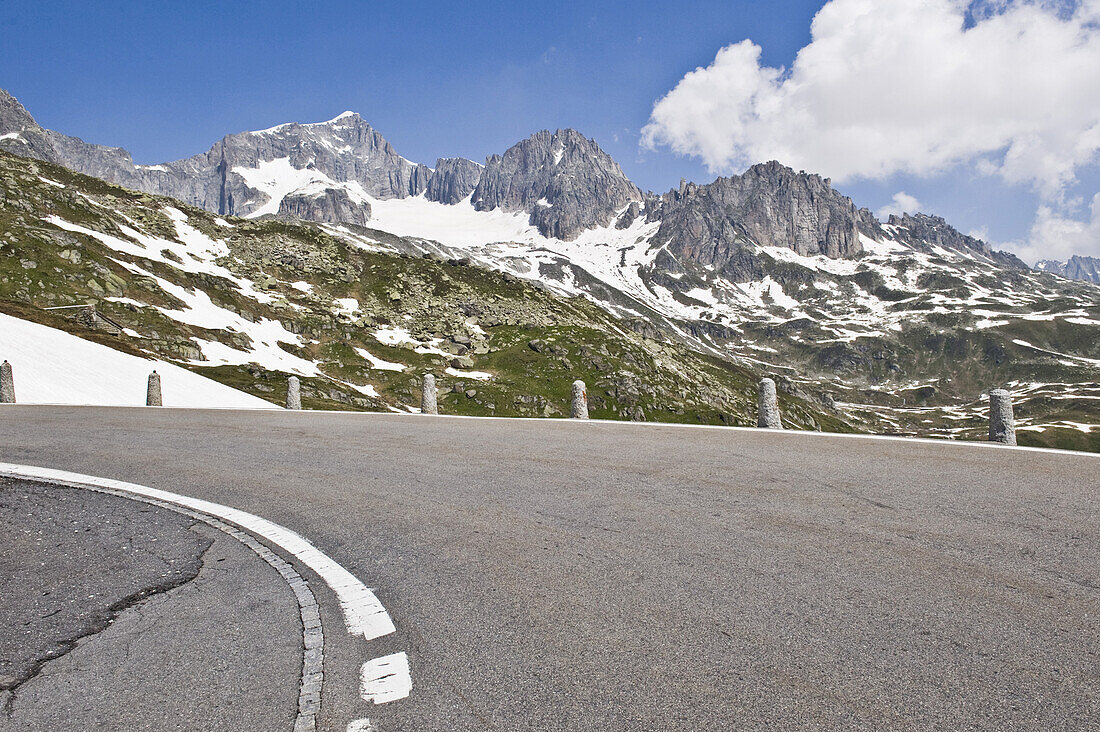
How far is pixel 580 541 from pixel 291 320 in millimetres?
109633

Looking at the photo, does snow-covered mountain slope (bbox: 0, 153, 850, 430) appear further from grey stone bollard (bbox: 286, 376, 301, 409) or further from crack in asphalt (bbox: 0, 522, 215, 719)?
crack in asphalt (bbox: 0, 522, 215, 719)

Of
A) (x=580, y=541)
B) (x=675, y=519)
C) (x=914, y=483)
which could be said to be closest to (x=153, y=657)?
(x=580, y=541)

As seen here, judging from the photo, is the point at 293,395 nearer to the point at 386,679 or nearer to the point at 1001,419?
the point at 1001,419

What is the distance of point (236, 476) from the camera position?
10.7m

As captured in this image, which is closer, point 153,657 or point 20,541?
point 153,657

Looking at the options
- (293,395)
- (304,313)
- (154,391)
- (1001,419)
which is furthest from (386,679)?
(304,313)

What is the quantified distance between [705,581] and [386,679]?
290 centimetres

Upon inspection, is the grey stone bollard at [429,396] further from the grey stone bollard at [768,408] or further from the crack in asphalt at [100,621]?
the crack in asphalt at [100,621]

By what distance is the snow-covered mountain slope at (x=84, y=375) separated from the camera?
39188mm

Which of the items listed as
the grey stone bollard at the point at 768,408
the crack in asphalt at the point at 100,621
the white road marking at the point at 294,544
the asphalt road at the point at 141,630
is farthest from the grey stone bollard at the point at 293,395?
the crack in asphalt at the point at 100,621

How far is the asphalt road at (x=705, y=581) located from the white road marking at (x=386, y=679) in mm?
85

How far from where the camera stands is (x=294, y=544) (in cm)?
677

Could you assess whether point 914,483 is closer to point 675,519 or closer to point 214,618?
point 675,519

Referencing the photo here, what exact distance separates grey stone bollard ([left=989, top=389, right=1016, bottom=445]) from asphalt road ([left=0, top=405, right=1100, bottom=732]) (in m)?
3.64
